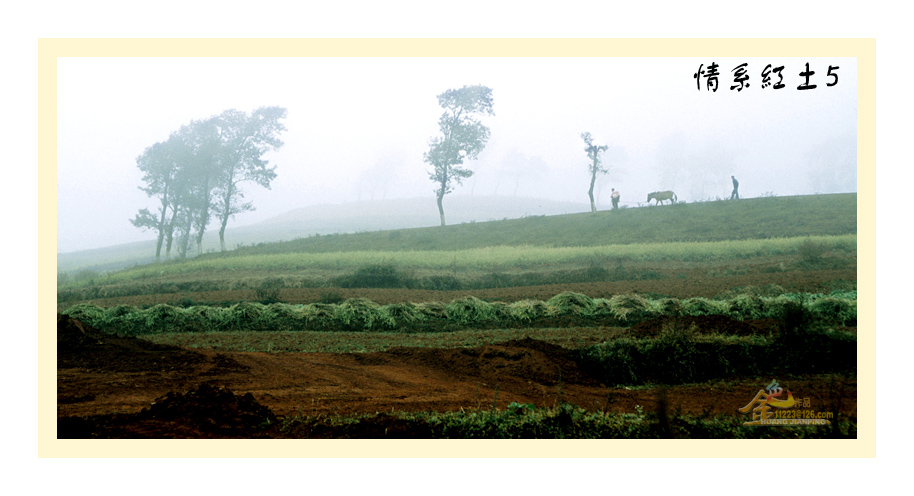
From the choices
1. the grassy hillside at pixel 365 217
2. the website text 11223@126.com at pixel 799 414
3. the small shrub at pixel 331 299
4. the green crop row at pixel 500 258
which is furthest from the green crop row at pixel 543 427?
the grassy hillside at pixel 365 217

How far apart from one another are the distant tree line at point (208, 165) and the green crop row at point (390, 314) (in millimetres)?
20659

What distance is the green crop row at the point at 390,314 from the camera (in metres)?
10.5

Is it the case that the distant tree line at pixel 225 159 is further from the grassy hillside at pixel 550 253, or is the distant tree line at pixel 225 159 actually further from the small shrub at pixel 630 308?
the small shrub at pixel 630 308

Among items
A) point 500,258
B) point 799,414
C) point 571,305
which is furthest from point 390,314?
point 500,258

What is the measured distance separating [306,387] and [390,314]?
18.3ft

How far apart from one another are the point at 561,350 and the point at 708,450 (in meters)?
3.34

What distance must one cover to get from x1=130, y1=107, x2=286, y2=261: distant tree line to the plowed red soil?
24757 mm

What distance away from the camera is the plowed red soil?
410cm

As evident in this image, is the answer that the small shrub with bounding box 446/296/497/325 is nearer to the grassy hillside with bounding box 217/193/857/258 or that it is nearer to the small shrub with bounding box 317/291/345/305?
the small shrub with bounding box 317/291/345/305

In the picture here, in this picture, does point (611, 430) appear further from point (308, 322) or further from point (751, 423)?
point (308, 322)

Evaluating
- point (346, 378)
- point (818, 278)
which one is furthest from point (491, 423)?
point (818, 278)

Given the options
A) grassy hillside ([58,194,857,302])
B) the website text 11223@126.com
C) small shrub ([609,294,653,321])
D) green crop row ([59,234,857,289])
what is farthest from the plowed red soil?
green crop row ([59,234,857,289])

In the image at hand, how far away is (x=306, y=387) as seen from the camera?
18.4 ft

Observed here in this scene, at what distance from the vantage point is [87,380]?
229 inches
